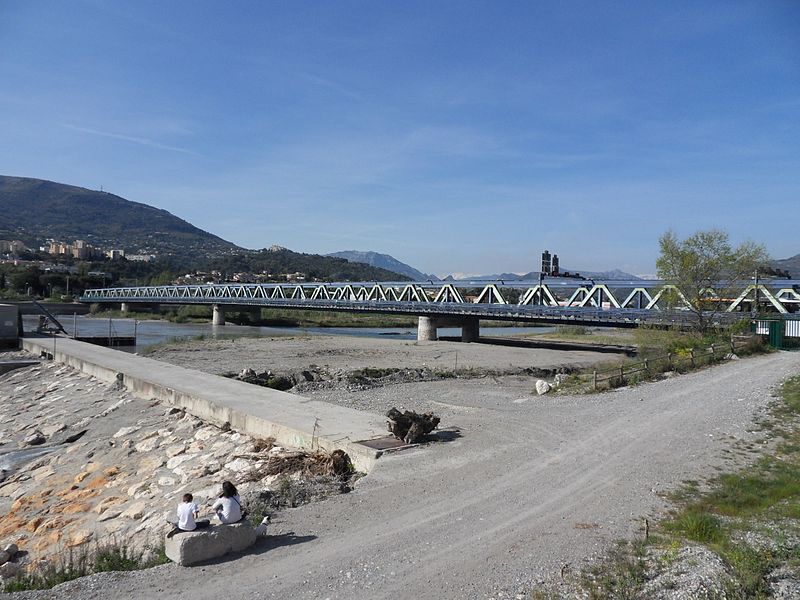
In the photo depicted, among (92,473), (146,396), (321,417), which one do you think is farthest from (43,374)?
(321,417)

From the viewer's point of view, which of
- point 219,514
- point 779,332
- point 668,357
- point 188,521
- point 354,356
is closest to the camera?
point 188,521

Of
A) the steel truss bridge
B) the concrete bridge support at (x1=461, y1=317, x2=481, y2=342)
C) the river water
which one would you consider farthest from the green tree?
the river water

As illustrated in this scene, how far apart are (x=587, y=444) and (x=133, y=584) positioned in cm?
834

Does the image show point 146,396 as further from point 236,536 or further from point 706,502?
point 706,502

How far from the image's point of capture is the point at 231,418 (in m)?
15.1

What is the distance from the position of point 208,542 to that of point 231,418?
27.5 feet

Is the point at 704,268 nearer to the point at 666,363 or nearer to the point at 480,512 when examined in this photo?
the point at 666,363

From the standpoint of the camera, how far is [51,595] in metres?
6.28

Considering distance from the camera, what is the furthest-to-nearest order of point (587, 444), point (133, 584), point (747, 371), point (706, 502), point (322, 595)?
point (747, 371) → point (587, 444) → point (706, 502) → point (133, 584) → point (322, 595)

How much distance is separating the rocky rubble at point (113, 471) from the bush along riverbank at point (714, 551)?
6055 millimetres

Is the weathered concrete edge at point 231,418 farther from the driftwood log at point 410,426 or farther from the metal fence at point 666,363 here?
the metal fence at point 666,363

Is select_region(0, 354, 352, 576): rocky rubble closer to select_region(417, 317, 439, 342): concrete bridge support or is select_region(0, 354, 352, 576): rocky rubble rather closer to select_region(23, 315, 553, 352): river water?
select_region(23, 315, 553, 352): river water

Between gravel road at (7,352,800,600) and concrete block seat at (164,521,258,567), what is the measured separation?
177 mm

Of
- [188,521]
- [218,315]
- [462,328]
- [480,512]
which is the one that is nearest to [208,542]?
[188,521]
